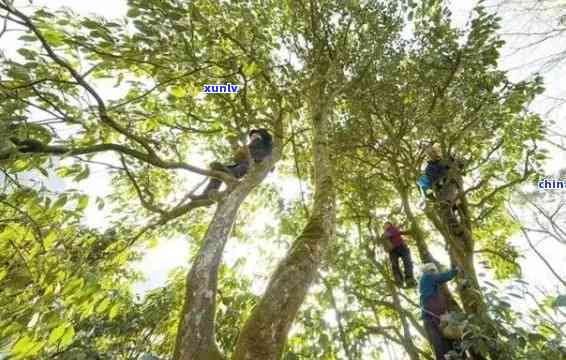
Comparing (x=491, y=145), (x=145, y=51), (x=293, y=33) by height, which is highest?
(x=293, y=33)

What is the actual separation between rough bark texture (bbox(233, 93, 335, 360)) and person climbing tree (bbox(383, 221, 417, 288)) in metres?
2.06

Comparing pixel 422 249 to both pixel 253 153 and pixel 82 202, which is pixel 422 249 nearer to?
pixel 253 153

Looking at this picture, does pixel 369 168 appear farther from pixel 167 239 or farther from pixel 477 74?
pixel 167 239

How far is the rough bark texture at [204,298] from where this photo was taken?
2.18 meters

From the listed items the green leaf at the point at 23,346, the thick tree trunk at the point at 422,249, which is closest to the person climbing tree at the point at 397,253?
the thick tree trunk at the point at 422,249

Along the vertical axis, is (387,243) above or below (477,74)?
below

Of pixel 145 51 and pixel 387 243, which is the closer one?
pixel 145 51

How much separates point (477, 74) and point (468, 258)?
9.24 ft

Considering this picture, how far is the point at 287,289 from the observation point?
8.13ft

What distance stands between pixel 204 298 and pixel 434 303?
129 inches

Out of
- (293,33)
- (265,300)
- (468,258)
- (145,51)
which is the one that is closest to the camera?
(145,51)

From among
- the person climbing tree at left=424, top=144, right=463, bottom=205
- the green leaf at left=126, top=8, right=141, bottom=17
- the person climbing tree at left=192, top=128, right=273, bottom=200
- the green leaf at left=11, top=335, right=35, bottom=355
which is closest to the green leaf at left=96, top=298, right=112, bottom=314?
the green leaf at left=11, top=335, right=35, bottom=355

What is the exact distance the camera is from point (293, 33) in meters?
6.31

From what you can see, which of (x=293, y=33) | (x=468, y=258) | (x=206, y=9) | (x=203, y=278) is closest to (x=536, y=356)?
(x=468, y=258)
